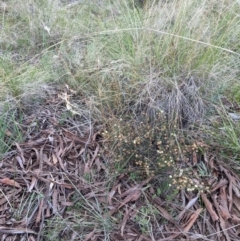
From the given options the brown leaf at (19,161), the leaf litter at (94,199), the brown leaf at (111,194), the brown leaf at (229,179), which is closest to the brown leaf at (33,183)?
the leaf litter at (94,199)

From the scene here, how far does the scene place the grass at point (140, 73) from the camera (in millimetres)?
1923

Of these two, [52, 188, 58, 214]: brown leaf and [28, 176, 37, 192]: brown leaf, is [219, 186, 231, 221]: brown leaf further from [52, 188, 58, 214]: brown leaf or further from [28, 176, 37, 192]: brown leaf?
[28, 176, 37, 192]: brown leaf

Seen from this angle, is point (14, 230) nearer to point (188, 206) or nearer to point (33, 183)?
point (33, 183)

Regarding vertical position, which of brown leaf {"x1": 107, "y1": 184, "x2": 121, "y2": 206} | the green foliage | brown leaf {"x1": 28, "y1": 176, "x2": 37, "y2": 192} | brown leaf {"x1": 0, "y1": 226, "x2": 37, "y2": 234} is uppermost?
the green foliage

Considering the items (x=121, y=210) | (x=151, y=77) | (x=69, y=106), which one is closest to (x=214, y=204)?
(x=121, y=210)

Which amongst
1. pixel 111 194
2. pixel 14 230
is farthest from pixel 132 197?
pixel 14 230

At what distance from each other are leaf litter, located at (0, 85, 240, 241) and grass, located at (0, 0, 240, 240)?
4 centimetres

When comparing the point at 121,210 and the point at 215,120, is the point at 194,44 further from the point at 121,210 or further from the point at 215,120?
the point at 121,210

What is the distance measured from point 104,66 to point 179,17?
54 centimetres

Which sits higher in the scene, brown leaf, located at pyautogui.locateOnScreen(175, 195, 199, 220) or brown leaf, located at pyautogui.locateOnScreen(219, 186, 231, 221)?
brown leaf, located at pyautogui.locateOnScreen(219, 186, 231, 221)

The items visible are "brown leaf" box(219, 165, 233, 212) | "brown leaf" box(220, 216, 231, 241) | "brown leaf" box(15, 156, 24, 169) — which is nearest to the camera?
"brown leaf" box(220, 216, 231, 241)

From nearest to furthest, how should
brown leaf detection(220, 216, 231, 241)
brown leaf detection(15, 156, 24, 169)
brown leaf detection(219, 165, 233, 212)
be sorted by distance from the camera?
brown leaf detection(220, 216, 231, 241)
brown leaf detection(219, 165, 233, 212)
brown leaf detection(15, 156, 24, 169)

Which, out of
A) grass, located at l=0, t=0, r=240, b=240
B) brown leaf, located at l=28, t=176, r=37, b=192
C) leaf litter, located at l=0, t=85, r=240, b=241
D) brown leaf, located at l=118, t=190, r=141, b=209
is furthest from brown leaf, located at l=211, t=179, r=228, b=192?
brown leaf, located at l=28, t=176, r=37, b=192

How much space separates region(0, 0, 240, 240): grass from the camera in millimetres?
1923
